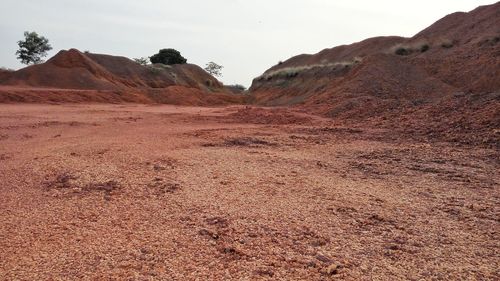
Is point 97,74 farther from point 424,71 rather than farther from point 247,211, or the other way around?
point 247,211

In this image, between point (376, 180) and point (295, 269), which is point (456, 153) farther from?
point (295, 269)

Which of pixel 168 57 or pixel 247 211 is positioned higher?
pixel 168 57

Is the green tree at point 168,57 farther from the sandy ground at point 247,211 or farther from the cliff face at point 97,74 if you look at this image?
the sandy ground at point 247,211

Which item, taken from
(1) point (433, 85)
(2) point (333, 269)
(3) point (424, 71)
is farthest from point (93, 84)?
(2) point (333, 269)

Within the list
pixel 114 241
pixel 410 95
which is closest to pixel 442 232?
pixel 114 241

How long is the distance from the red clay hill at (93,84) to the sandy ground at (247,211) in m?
18.5

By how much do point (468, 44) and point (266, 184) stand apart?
17358 millimetres

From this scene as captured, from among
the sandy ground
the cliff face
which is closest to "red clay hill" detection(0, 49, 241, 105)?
the cliff face

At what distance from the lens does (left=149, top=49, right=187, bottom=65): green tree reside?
215 ft

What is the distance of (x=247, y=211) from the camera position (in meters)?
5.20

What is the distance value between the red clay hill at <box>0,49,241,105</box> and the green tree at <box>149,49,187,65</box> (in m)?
12.5

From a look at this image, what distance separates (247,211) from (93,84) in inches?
1381

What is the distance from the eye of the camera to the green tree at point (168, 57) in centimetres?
6551

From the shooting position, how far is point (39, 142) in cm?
1016
